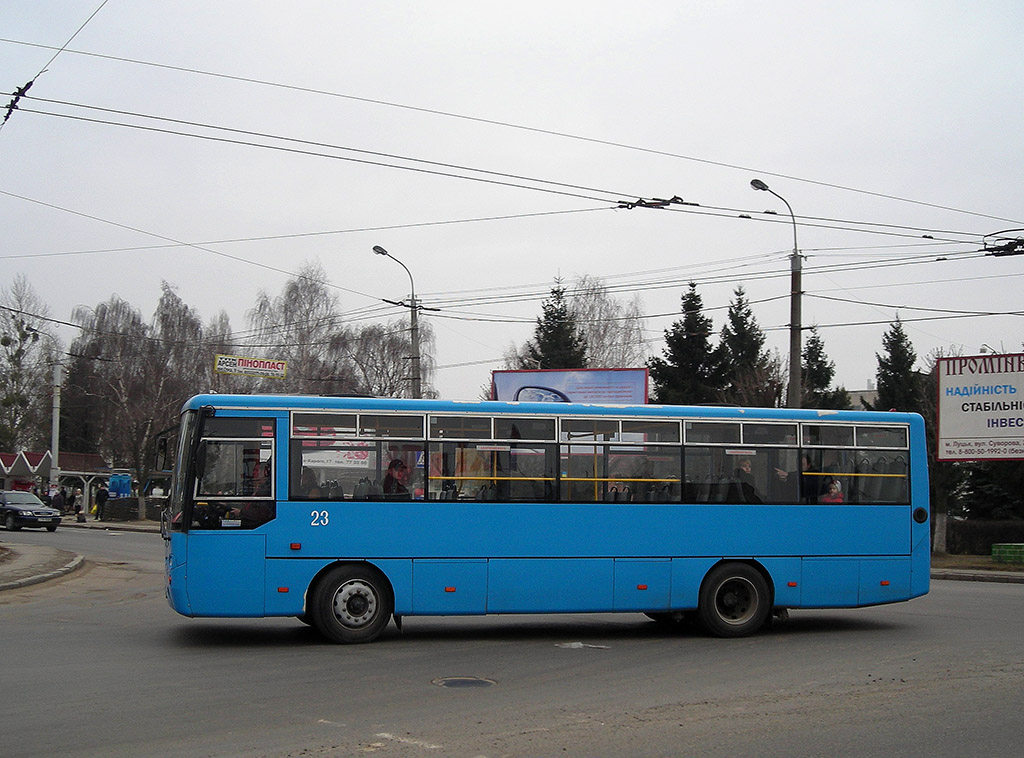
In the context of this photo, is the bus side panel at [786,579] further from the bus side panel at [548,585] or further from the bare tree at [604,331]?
the bare tree at [604,331]

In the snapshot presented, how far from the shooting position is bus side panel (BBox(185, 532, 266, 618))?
456 inches

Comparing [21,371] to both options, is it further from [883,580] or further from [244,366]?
[883,580]

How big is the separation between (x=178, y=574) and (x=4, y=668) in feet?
7.04

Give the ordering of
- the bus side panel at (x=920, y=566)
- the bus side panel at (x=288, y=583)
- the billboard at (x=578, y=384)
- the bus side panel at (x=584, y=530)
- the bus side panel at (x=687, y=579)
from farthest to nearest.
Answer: the billboard at (x=578, y=384), the bus side panel at (x=920, y=566), the bus side panel at (x=687, y=579), the bus side panel at (x=584, y=530), the bus side panel at (x=288, y=583)

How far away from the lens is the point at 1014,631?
521 inches

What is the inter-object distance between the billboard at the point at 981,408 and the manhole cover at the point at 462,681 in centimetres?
2414

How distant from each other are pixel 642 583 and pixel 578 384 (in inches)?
1277

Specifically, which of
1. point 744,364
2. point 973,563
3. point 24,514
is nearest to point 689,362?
point 744,364

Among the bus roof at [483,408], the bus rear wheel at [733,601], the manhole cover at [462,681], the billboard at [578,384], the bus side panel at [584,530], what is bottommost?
the manhole cover at [462,681]

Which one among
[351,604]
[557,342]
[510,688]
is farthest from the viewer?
[557,342]

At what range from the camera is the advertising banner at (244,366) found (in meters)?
40.7

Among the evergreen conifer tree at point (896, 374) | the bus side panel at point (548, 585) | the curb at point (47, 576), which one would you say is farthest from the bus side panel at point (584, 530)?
the evergreen conifer tree at point (896, 374)

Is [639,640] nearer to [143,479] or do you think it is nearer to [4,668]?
[4,668]

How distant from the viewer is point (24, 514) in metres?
39.6
